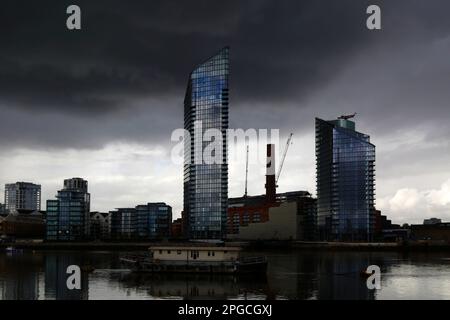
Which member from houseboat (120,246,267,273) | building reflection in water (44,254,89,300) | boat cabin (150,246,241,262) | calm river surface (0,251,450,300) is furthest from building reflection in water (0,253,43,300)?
boat cabin (150,246,241,262)

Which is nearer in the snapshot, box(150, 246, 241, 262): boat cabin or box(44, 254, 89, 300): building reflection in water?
box(44, 254, 89, 300): building reflection in water

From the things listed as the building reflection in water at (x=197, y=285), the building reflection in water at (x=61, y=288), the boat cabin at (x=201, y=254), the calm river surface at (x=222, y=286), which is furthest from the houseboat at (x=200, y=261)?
the building reflection in water at (x=61, y=288)

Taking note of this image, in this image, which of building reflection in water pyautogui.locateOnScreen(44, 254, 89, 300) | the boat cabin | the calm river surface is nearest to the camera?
building reflection in water pyautogui.locateOnScreen(44, 254, 89, 300)

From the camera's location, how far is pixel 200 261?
11456 cm

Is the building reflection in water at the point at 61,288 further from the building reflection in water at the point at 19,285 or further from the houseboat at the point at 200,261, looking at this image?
the houseboat at the point at 200,261

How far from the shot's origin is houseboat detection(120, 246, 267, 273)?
11275 cm

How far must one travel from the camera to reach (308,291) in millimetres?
88438

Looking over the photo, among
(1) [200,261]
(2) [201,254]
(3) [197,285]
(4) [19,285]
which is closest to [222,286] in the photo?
(3) [197,285]

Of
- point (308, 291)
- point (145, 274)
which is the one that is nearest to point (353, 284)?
point (308, 291)

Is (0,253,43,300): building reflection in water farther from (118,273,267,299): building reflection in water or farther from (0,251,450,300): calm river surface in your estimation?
(118,273,267,299): building reflection in water

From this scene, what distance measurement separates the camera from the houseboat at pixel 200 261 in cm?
11275
